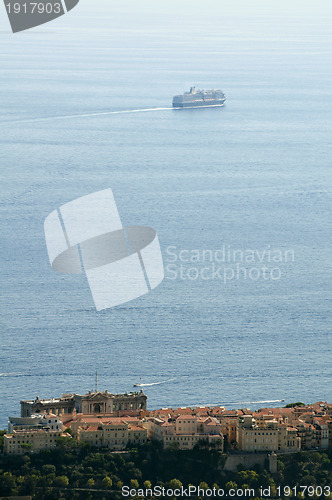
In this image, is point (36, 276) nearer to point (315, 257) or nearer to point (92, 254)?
point (92, 254)

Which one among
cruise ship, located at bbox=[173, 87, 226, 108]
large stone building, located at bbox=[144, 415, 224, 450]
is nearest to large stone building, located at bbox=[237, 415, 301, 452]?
large stone building, located at bbox=[144, 415, 224, 450]

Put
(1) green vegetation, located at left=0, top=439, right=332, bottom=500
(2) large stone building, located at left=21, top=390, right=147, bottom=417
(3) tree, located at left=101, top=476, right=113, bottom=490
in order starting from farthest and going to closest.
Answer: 1. (2) large stone building, located at left=21, top=390, right=147, bottom=417
2. (3) tree, located at left=101, top=476, right=113, bottom=490
3. (1) green vegetation, located at left=0, top=439, right=332, bottom=500

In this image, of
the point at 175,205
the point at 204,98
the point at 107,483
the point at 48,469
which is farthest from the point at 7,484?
the point at 204,98

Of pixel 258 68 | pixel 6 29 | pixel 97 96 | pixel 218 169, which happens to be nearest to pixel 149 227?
pixel 218 169

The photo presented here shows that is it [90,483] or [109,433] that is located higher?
[109,433]

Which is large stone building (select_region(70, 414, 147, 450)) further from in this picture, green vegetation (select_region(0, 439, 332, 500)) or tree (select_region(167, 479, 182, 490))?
tree (select_region(167, 479, 182, 490))

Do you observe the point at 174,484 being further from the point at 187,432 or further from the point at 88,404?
the point at 88,404
